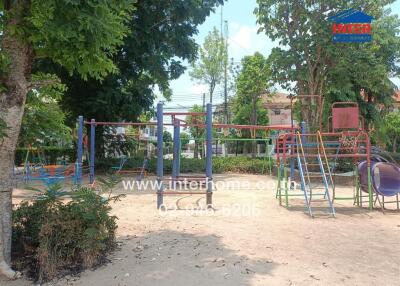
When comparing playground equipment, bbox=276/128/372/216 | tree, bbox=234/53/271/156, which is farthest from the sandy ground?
tree, bbox=234/53/271/156

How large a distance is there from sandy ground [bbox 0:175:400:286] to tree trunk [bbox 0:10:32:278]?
61cm

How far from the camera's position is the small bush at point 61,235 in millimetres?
4543

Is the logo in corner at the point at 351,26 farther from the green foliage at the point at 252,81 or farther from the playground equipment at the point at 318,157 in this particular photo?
the green foliage at the point at 252,81

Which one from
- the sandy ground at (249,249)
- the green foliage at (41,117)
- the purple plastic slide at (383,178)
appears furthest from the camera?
the purple plastic slide at (383,178)

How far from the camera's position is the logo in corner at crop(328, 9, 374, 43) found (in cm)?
1400

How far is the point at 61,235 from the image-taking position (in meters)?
4.62

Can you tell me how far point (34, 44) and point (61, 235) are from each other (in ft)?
7.48

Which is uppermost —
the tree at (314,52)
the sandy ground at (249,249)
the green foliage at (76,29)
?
the tree at (314,52)

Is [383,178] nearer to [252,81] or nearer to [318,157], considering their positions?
[318,157]

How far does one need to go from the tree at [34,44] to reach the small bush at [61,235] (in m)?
0.34

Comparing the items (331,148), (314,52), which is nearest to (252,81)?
(314,52)

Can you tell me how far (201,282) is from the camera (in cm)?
421

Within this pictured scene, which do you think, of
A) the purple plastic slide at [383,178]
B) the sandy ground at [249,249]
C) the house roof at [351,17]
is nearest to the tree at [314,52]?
the house roof at [351,17]

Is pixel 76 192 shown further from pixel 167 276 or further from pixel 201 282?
pixel 201 282
